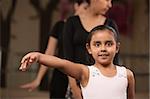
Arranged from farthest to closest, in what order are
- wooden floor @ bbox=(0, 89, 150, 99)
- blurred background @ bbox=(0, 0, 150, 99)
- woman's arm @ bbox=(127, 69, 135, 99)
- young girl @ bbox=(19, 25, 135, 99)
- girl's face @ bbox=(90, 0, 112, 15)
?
blurred background @ bbox=(0, 0, 150, 99)
wooden floor @ bbox=(0, 89, 150, 99)
girl's face @ bbox=(90, 0, 112, 15)
woman's arm @ bbox=(127, 69, 135, 99)
young girl @ bbox=(19, 25, 135, 99)

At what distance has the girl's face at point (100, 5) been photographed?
9.75 ft

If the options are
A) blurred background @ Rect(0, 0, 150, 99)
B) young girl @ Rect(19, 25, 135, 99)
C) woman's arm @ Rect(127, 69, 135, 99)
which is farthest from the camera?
blurred background @ Rect(0, 0, 150, 99)

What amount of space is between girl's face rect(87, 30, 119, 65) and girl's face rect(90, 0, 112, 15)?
0.58 meters

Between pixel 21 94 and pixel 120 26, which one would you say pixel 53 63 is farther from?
pixel 120 26

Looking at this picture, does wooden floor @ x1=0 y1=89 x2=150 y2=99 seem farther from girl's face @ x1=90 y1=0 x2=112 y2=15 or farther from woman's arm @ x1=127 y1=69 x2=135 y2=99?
woman's arm @ x1=127 y1=69 x2=135 y2=99

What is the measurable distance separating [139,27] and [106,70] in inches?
335

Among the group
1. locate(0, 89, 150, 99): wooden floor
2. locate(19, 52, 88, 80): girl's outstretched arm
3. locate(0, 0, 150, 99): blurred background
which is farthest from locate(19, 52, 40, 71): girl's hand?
locate(0, 0, 150, 99): blurred background

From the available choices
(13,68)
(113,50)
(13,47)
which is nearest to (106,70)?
(113,50)

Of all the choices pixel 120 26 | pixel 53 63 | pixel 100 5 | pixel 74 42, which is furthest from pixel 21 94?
pixel 53 63

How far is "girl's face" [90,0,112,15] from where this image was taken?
297 cm

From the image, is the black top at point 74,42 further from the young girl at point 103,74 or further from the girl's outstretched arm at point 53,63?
the girl's outstretched arm at point 53,63

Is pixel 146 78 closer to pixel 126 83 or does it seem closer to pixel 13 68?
pixel 13 68

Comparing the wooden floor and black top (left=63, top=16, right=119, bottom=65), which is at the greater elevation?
black top (left=63, top=16, right=119, bottom=65)

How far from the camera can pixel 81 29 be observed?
301 centimetres
